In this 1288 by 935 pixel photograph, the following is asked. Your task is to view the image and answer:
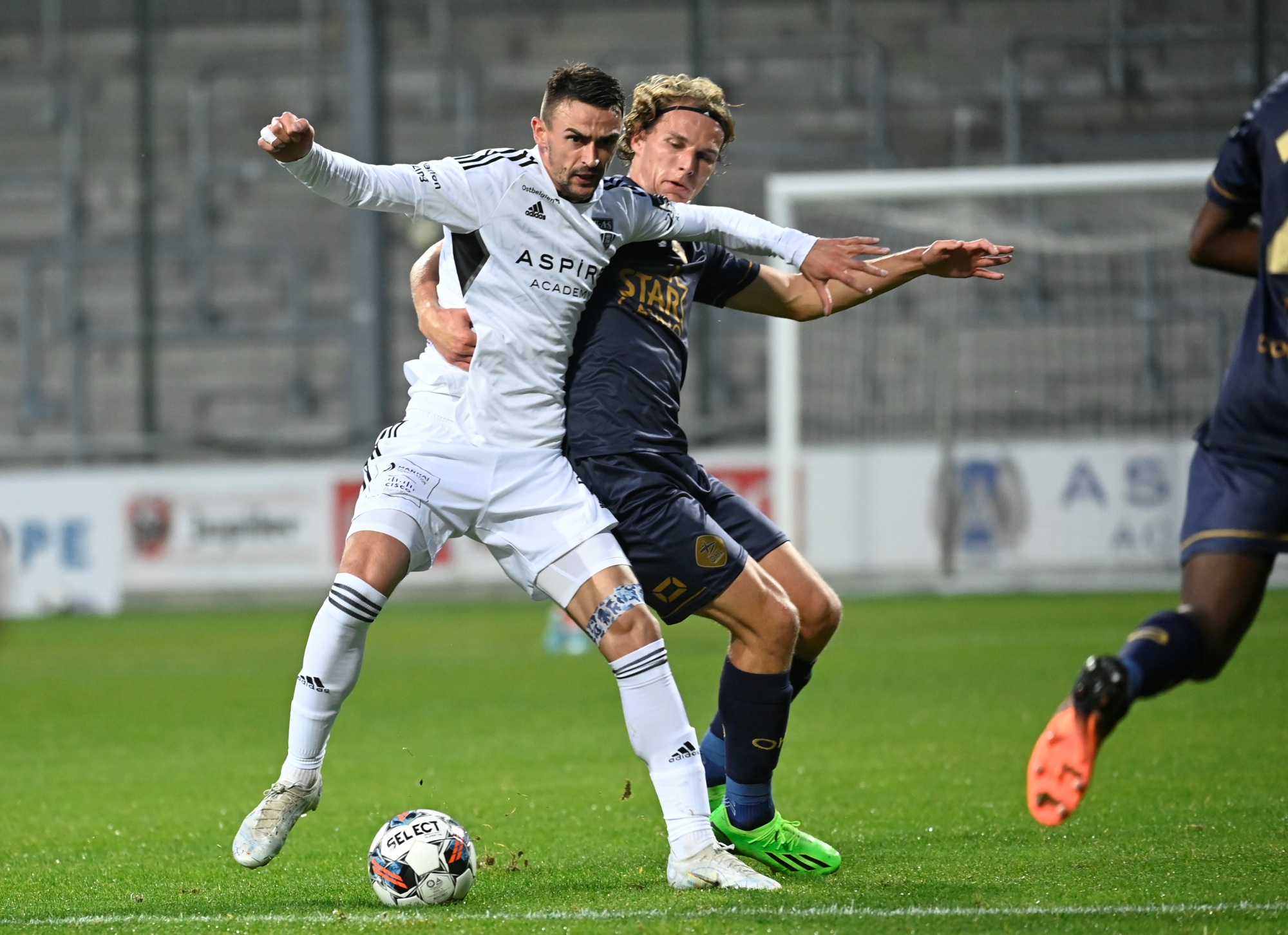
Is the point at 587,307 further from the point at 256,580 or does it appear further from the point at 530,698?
the point at 256,580

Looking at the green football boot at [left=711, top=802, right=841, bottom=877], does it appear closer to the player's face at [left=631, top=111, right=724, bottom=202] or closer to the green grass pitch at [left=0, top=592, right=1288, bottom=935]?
the green grass pitch at [left=0, top=592, right=1288, bottom=935]

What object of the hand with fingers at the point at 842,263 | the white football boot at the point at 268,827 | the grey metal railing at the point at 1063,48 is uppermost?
the grey metal railing at the point at 1063,48

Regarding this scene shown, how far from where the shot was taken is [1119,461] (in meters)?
16.2

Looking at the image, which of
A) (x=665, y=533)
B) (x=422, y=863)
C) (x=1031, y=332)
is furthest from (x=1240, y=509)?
(x=1031, y=332)

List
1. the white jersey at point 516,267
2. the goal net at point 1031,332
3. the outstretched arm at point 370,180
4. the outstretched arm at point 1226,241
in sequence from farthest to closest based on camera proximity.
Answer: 1. the goal net at point 1031,332
2. the white jersey at point 516,267
3. the outstretched arm at point 370,180
4. the outstretched arm at point 1226,241

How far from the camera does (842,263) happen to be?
5.00 meters

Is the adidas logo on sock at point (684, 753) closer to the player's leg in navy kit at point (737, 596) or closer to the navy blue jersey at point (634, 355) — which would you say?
the player's leg in navy kit at point (737, 596)

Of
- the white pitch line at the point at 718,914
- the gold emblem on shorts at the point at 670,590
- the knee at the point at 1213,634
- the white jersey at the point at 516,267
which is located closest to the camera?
the knee at the point at 1213,634

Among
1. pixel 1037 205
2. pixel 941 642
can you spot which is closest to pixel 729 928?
pixel 941 642

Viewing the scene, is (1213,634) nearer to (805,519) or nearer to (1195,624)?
(1195,624)

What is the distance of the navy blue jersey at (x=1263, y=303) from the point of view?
3.82m

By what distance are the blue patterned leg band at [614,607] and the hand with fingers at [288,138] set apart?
144 cm

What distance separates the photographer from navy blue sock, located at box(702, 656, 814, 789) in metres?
5.36

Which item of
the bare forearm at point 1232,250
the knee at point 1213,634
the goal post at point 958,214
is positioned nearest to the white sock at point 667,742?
the knee at point 1213,634
